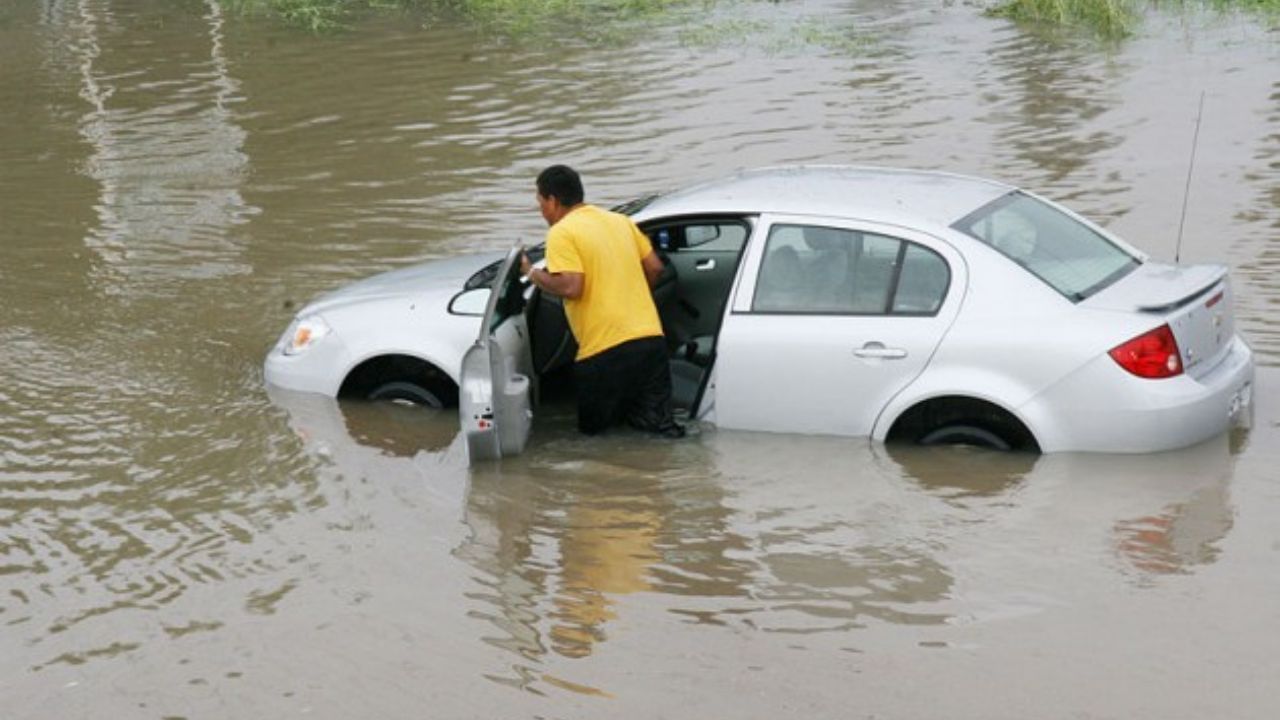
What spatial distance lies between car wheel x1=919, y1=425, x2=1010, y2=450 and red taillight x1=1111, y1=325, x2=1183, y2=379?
70cm

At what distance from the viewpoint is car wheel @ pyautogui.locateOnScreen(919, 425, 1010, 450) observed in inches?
361

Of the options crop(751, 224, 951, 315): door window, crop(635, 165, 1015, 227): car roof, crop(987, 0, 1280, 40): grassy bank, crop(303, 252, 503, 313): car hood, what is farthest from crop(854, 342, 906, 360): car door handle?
crop(987, 0, 1280, 40): grassy bank

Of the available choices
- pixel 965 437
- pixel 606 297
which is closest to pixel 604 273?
pixel 606 297

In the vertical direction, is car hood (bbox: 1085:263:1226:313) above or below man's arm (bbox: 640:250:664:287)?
below

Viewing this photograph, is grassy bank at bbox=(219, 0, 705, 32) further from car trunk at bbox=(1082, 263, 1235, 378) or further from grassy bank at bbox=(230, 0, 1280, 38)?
car trunk at bbox=(1082, 263, 1235, 378)

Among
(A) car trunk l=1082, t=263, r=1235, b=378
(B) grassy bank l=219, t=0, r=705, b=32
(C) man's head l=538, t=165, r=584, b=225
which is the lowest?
(B) grassy bank l=219, t=0, r=705, b=32

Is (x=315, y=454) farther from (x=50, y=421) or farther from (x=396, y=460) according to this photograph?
(x=50, y=421)

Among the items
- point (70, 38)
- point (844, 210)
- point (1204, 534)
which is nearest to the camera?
point (1204, 534)

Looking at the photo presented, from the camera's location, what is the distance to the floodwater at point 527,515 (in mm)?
7176

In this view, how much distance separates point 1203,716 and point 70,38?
2141cm

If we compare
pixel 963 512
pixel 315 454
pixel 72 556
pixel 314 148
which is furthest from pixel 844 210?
pixel 314 148

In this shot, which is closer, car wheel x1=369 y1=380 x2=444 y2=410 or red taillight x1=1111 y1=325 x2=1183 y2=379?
red taillight x1=1111 y1=325 x2=1183 y2=379

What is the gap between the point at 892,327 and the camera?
9156 mm

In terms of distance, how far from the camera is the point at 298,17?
2641cm
